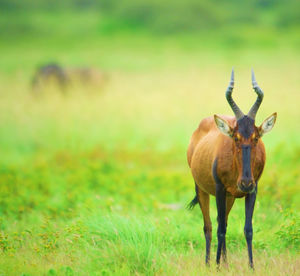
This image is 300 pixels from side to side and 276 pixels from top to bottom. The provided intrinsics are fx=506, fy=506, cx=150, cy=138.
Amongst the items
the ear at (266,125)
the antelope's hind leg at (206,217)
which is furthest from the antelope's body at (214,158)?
the ear at (266,125)

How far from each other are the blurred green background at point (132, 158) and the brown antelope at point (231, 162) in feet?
1.94

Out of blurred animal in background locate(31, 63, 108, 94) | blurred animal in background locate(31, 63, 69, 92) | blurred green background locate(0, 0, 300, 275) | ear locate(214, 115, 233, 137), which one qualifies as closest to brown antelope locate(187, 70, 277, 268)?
ear locate(214, 115, 233, 137)

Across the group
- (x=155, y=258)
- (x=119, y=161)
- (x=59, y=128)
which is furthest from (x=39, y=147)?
(x=155, y=258)

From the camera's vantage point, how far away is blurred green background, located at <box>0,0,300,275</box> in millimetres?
6562

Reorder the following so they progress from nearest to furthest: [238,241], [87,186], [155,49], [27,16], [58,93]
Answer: [238,241]
[87,186]
[58,93]
[155,49]
[27,16]

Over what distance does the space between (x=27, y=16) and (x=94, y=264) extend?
71.5m

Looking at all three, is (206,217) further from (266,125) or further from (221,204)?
(266,125)

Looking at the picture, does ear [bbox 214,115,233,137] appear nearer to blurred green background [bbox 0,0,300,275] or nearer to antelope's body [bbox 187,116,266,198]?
antelope's body [bbox 187,116,266,198]

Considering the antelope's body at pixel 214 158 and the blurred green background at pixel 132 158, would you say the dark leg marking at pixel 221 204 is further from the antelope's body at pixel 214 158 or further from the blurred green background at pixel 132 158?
the blurred green background at pixel 132 158

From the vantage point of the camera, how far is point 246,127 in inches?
229

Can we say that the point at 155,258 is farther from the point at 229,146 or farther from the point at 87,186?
the point at 87,186

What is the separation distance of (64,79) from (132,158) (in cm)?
1211

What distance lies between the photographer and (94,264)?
5977 mm

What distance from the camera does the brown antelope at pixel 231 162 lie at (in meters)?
5.79
